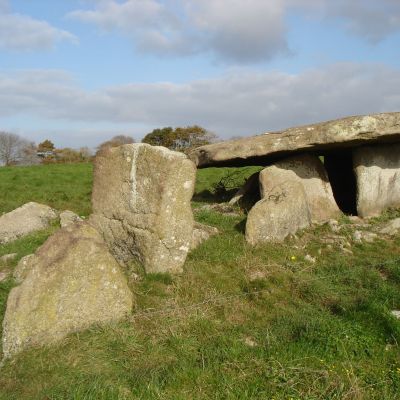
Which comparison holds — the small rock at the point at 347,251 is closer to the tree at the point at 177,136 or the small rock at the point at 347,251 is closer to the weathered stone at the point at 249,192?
the weathered stone at the point at 249,192

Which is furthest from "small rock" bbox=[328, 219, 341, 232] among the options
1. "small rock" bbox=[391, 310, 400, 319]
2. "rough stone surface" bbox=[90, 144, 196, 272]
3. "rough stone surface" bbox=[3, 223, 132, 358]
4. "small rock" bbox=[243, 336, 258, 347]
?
"rough stone surface" bbox=[3, 223, 132, 358]

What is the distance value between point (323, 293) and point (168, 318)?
2.25 m

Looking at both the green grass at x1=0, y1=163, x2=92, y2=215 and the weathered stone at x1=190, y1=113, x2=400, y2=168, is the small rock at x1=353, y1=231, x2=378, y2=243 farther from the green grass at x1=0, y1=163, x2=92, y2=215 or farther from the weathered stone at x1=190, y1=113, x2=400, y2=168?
the green grass at x1=0, y1=163, x2=92, y2=215

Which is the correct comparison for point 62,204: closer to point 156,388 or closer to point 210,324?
point 210,324

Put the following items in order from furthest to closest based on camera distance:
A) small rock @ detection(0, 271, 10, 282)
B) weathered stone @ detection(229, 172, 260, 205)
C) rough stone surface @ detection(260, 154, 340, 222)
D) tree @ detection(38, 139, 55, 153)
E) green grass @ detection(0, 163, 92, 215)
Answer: tree @ detection(38, 139, 55, 153) → green grass @ detection(0, 163, 92, 215) → weathered stone @ detection(229, 172, 260, 205) → rough stone surface @ detection(260, 154, 340, 222) → small rock @ detection(0, 271, 10, 282)

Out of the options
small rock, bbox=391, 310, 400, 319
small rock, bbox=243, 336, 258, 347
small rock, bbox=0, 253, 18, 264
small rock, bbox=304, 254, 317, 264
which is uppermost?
small rock, bbox=304, 254, 317, 264

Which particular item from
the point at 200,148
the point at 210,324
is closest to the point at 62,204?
the point at 200,148

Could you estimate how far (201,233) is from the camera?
375 inches

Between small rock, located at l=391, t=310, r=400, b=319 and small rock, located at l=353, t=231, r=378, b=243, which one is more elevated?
small rock, located at l=353, t=231, r=378, b=243

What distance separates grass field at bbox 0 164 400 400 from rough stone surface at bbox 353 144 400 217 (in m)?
3.15

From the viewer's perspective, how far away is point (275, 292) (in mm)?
7016

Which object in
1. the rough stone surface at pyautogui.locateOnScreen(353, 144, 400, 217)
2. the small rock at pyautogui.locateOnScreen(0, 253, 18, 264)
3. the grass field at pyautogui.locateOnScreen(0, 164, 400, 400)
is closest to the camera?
the grass field at pyautogui.locateOnScreen(0, 164, 400, 400)

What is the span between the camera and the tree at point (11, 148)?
46406 millimetres

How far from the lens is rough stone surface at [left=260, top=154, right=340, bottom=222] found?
1153cm
